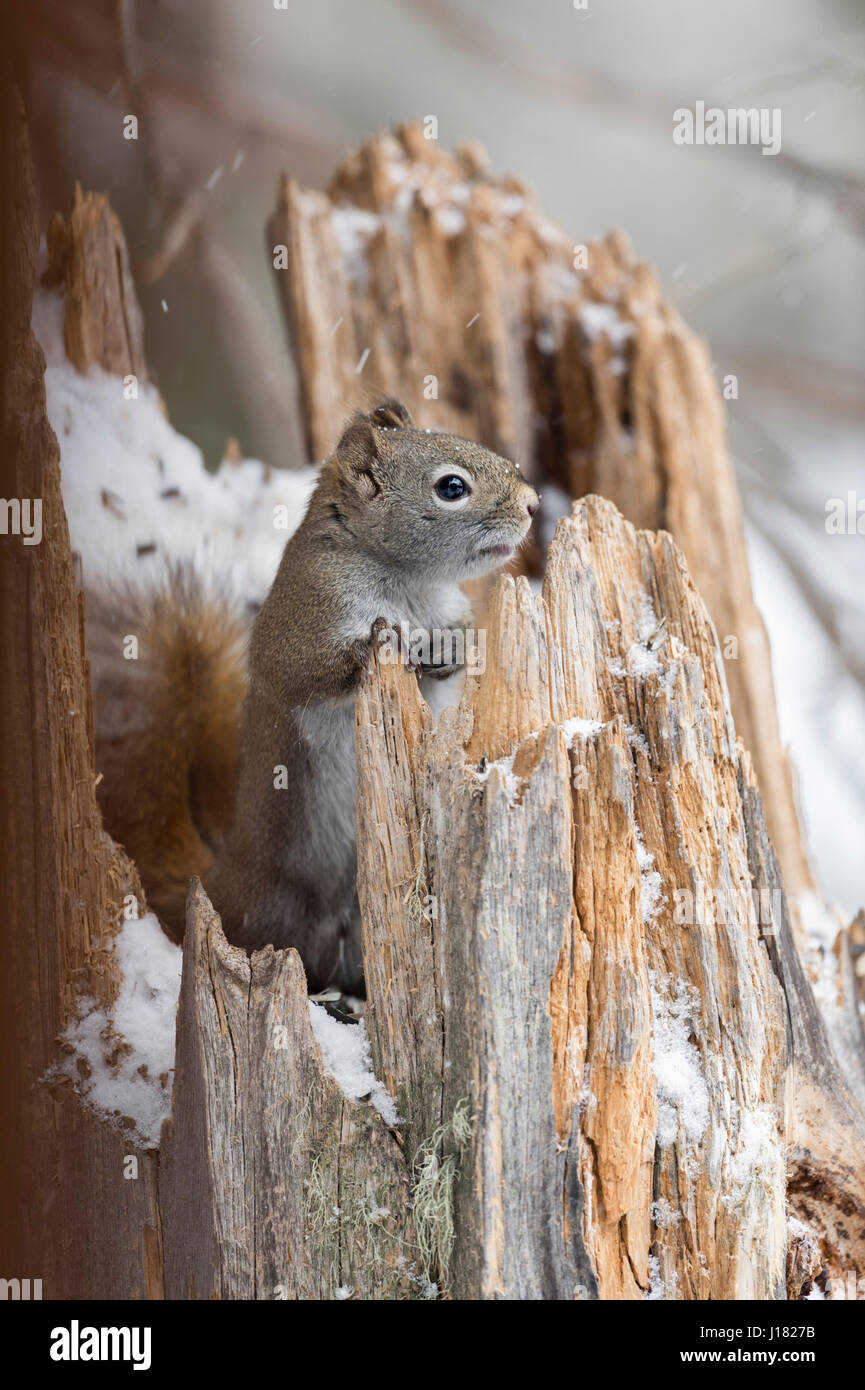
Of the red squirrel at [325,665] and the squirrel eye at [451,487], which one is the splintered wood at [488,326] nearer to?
the red squirrel at [325,665]

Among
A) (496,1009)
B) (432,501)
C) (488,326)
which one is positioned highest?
(488,326)

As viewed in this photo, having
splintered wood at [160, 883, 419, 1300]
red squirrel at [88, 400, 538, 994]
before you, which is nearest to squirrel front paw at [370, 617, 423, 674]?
red squirrel at [88, 400, 538, 994]

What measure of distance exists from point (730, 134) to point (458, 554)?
1277 millimetres

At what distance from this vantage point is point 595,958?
121 cm

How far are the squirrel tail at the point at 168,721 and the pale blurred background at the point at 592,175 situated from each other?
49cm

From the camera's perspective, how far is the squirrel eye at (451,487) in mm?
1616

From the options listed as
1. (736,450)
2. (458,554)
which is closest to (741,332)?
(736,450)

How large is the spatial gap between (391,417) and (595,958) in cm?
101

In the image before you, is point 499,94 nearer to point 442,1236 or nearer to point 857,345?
point 857,345

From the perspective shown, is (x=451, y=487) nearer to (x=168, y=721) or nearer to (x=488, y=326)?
(x=168, y=721)

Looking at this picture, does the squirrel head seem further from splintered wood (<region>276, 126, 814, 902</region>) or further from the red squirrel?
splintered wood (<region>276, 126, 814, 902</region>)

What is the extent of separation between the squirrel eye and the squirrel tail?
0.68 metres

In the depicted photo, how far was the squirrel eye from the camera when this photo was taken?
1.62 m

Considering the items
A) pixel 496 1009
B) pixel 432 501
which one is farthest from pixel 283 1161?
pixel 432 501
